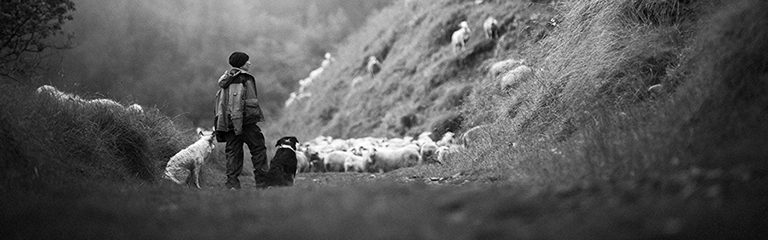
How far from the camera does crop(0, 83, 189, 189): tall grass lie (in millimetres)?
5977

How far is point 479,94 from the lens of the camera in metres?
15.2

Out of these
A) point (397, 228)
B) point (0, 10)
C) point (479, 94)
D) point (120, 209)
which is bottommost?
point (479, 94)

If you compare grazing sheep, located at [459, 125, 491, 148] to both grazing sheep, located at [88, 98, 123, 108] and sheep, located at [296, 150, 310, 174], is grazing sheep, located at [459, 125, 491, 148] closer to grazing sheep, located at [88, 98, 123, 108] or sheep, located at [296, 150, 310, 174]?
sheep, located at [296, 150, 310, 174]

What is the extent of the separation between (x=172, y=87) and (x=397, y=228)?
38048 millimetres

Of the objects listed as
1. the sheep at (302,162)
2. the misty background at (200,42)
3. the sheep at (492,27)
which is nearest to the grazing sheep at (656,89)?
the sheep at (302,162)

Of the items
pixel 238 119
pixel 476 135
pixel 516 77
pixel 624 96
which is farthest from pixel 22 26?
pixel 516 77

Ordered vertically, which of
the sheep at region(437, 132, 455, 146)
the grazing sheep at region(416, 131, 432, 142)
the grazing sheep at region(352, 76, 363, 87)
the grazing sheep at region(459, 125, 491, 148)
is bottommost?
the sheep at region(437, 132, 455, 146)

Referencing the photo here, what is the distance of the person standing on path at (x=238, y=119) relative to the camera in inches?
330

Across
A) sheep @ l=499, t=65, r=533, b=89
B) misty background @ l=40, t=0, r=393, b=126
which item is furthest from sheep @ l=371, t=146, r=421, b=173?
→ misty background @ l=40, t=0, r=393, b=126

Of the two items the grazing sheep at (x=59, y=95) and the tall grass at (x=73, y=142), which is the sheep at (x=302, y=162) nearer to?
the tall grass at (x=73, y=142)

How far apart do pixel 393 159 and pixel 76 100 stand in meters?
6.87

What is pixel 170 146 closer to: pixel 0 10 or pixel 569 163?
pixel 0 10

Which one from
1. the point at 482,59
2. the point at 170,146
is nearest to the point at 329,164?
the point at 170,146

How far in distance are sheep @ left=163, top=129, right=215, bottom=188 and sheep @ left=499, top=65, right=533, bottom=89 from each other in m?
5.24
